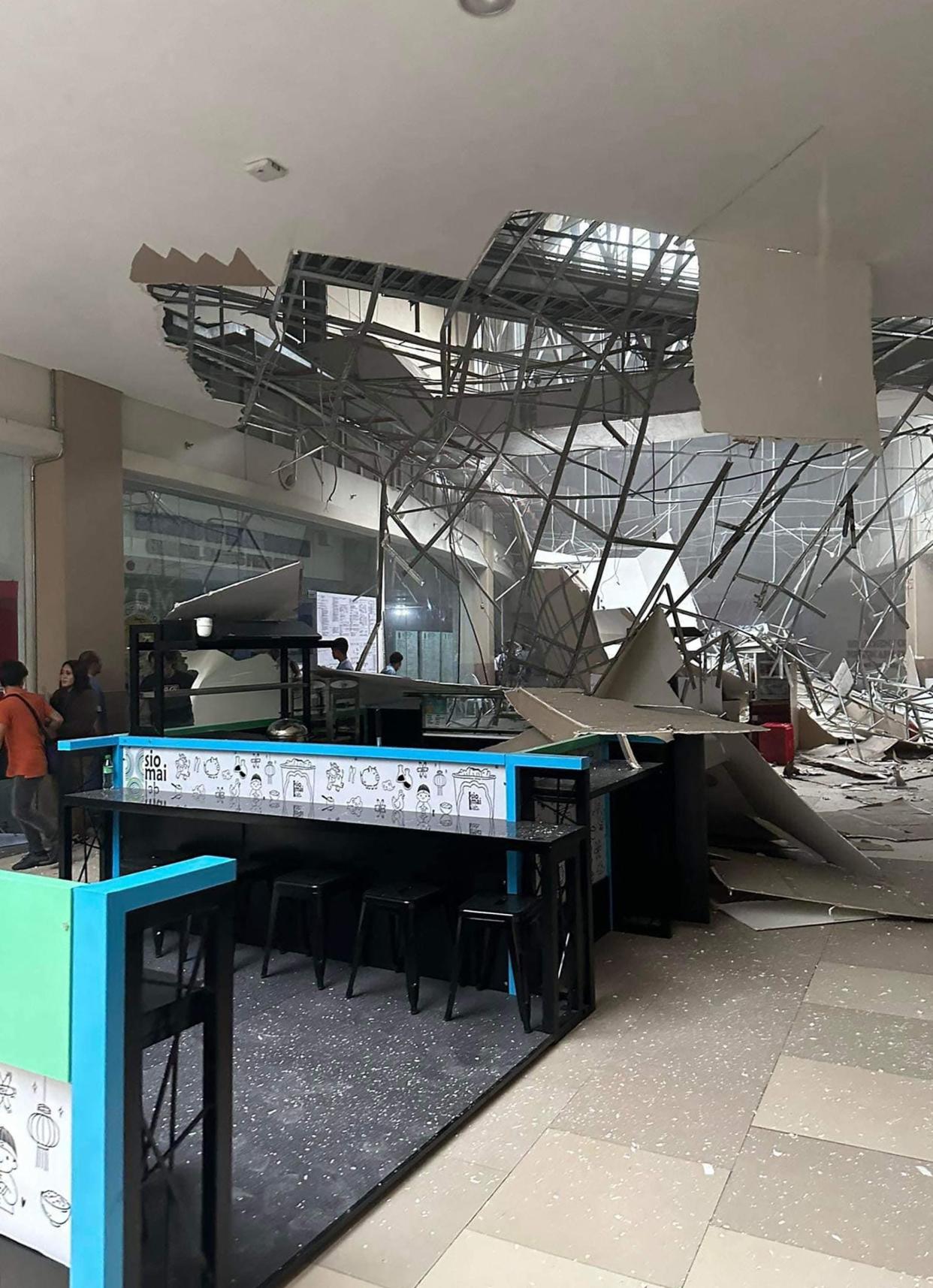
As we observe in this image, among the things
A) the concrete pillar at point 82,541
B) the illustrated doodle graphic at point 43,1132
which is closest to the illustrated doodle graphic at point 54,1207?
the illustrated doodle graphic at point 43,1132

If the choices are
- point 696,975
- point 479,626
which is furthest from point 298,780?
point 479,626

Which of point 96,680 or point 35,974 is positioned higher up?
point 96,680

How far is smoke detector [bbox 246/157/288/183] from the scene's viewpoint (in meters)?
3.26

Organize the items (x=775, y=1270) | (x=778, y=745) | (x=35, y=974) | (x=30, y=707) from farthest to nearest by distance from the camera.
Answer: (x=778, y=745) < (x=30, y=707) < (x=775, y=1270) < (x=35, y=974)

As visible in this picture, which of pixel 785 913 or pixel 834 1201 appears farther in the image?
pixel 785 913

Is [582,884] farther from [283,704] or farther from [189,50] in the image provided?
[189,50]

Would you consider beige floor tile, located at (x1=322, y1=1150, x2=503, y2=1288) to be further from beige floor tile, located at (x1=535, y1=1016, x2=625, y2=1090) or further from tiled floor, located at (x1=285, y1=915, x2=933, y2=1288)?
beige floor tile, located at (x1=535, y1=1016, x2=625, y2=1090)

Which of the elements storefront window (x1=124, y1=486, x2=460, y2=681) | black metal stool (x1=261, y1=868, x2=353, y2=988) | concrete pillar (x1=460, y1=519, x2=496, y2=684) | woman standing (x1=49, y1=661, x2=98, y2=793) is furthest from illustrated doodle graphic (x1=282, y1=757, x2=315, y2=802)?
concrete pillar (x1=460, y1=519, x2=496, y2=684)

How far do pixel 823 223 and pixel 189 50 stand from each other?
94.1 inches

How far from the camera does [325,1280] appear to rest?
1.85 m

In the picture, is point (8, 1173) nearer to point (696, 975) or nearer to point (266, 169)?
point (696, 975)

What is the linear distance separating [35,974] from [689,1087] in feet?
6.50

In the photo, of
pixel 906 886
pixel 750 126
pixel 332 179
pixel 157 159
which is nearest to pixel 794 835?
pixel 906 886

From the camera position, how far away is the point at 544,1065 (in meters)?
2.87
